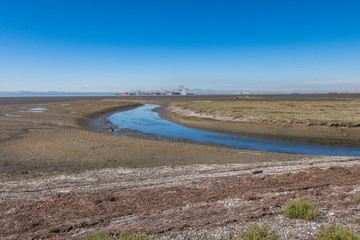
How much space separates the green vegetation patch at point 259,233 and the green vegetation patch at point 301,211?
1428 millimetres

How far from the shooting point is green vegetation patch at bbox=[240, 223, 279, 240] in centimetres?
712

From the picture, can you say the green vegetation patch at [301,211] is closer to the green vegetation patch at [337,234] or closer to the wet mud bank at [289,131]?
the green vegetation patch at [337,234]

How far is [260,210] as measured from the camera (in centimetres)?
920

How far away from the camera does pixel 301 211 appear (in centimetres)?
866

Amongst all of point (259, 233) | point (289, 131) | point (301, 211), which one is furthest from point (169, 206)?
point (289, 131)

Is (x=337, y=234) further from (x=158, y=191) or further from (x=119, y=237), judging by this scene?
(x=158, y=191)

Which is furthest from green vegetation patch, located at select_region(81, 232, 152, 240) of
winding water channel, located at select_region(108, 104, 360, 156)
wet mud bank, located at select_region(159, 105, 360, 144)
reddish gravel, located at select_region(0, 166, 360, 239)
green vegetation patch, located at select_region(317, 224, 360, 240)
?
wet mud bank, located at select_region(159, 105, 360, 144)

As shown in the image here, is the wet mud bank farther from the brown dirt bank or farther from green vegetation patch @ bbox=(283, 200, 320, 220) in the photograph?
green vegetation patch @ bbox=(283, 200, 320, 220)

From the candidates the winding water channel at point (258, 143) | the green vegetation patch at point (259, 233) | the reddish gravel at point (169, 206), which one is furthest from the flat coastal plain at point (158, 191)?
the winding water channel at point (258, 143)

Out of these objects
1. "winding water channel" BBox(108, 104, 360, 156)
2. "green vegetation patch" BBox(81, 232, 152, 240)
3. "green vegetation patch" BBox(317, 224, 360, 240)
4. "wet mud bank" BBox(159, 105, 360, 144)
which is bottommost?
"winding water channel" BBox(108, 104, 360, 156)

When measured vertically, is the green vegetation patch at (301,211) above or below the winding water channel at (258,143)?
above

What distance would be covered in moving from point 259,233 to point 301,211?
2225 millimetres

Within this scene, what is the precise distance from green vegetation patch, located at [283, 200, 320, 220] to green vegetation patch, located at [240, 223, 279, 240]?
1428 mm

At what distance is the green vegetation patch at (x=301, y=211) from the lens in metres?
8.45
